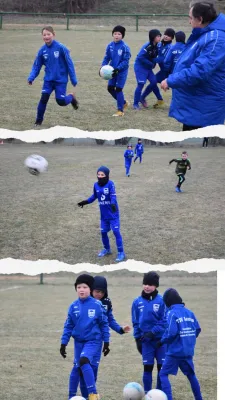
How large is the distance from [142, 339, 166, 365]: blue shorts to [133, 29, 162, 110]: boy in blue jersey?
669cm

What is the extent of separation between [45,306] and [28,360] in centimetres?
304

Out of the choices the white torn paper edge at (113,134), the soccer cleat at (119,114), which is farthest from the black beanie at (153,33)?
the white torn paper edge at (113,134)

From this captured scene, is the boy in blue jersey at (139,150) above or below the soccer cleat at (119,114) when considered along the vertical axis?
below

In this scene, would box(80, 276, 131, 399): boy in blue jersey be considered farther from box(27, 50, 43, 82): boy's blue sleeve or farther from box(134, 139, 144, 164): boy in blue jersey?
box(27, 50, 43, 82): boy's blue sleeve

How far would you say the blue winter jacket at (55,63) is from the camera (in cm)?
1127

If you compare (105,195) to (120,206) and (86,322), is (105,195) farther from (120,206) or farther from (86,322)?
(86,322)

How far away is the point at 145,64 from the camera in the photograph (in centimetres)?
1409

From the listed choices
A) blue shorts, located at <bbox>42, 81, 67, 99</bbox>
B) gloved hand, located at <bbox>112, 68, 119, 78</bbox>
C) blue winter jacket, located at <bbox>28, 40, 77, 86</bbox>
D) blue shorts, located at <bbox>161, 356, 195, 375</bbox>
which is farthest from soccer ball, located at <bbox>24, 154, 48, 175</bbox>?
gloved hand, located at <bbox>112, 68, 119, 78</bbox>

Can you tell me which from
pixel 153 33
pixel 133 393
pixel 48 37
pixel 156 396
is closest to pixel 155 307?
pixel 133 393

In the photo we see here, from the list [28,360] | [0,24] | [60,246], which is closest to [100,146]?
[60,246]

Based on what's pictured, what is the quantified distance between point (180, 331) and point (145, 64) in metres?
7.54

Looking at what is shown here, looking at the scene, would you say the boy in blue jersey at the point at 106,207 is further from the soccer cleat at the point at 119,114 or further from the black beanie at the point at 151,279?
the soccer cleat at the point at 119,114

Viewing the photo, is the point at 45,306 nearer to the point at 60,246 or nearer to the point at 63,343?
the point at 60,246

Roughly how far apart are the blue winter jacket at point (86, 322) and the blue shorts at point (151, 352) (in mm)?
575
